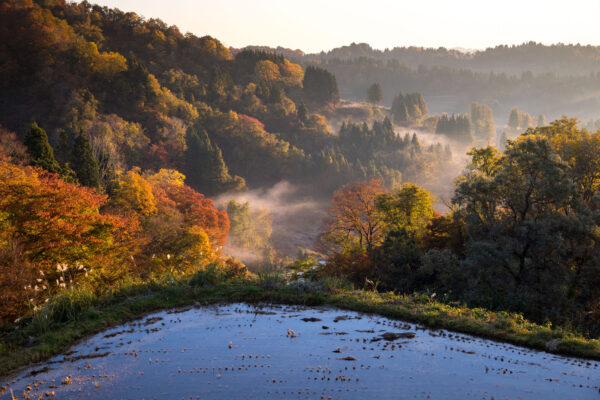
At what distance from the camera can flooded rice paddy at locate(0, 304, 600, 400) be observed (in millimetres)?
9398

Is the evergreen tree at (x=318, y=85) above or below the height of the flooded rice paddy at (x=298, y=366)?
above

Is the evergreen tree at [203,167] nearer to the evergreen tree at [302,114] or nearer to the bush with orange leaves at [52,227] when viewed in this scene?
the evergreen tree at [302,114]

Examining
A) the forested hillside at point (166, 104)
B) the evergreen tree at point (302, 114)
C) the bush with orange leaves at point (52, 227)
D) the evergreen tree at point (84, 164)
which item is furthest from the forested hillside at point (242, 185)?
the evergreen tree at point (302, 114)

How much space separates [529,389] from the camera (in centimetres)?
945

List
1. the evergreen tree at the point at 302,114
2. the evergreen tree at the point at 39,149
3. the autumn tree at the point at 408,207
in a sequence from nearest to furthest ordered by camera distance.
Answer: the evergreen tree at the point at 39,149 → the autumn tree at the point at 408,207 → the evergreen tree at the point at 302,114

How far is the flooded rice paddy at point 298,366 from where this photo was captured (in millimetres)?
9398

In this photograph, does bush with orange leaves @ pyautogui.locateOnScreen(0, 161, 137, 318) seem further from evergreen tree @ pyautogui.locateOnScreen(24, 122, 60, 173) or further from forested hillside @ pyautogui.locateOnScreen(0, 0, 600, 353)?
evergreen tree @ pyautogui.locateOnScreen(24, 122, 60, 173)

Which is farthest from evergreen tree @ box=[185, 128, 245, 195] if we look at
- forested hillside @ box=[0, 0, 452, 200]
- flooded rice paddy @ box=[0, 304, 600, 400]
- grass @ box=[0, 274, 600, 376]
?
flooded rice paddy @ box=[0, 304, 600, 400]

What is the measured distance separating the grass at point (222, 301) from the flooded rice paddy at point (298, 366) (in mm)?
533

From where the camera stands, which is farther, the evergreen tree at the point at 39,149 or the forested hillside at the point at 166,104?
the forested hillside at the point at 166,104

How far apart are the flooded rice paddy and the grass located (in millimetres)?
533

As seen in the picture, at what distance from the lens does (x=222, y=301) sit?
1658 centimetres

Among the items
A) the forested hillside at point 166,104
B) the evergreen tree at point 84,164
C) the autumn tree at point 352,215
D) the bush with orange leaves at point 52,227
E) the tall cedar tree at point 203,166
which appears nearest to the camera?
the bush with orange leaves at point 52,227

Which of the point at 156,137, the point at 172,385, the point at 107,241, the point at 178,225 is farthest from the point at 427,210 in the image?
the point at 156,137
